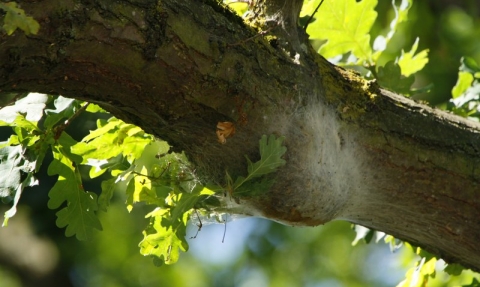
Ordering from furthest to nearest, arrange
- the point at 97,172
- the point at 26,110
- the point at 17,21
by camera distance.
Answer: the point at 97,172 → the point at 26,110 → the point at 17,21

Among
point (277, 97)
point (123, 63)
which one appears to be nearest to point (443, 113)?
point (277, 97)

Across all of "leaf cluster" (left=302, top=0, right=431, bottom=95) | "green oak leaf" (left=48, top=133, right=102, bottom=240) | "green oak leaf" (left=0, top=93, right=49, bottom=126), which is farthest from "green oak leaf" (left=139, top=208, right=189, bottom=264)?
"leaf cluster" (left=302, top=0, right=431, bottom=95)

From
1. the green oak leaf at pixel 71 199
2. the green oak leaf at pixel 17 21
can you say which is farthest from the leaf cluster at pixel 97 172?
the green oak leaf at pixel 17 21

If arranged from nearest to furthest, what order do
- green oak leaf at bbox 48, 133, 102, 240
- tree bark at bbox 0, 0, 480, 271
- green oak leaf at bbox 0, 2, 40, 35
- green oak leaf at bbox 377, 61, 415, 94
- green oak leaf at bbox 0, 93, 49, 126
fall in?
1. green oak leaf at bbox 0, 2, 40, 35
2. tree bark at bbox 0, 0, 480, 271
3. green oak leaf at bbox 0, 93, 49, 126
4. green oak leaf at bbox 48, 133, 102, 240
5. green oak leaf at bbox 377, 61, 415, 94

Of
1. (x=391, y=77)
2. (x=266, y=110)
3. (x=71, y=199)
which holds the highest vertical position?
(x=391, y=77)

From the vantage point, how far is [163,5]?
4.64 feet

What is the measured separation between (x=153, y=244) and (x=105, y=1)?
0.73m

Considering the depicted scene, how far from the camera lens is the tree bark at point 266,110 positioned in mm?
1339

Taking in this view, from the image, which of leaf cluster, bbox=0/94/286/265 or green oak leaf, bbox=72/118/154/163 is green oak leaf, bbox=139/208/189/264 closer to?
leaf cluster, bbox=0/94/286/265

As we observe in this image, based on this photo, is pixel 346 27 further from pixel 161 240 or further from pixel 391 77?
pixel 161 240

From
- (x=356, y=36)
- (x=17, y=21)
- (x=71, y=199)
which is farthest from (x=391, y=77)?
(x=17, y=21)

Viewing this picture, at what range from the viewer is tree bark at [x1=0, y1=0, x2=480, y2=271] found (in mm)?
1339

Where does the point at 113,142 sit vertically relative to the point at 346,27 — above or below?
below

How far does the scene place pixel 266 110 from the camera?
5.23 ft
